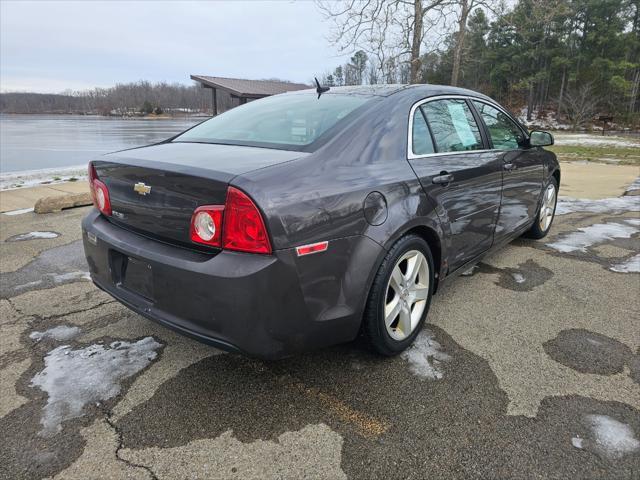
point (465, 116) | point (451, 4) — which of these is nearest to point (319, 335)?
point (465, 116)

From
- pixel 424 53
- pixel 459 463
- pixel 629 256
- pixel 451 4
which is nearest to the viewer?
pixel 459 463

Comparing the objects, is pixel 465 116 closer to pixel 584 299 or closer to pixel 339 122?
pixel 339 122

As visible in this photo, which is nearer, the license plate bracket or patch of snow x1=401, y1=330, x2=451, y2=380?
the license plate bracket

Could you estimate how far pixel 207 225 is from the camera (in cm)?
→ 186

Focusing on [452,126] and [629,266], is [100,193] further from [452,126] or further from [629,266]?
[629,266]

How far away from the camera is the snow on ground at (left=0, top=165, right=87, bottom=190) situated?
9.33 metres

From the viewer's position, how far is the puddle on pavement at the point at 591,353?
2.40 metres

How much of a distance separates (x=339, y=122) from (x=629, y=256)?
3563 millimetres

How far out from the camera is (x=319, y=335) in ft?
6.66

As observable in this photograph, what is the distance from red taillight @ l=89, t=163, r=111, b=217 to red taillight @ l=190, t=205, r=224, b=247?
0.81 m

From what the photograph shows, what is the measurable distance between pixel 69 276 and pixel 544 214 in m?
4.73

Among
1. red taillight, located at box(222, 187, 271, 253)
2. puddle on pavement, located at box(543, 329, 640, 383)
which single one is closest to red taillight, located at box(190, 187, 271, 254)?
red taillight, located at box(222, 187, 271, 253)

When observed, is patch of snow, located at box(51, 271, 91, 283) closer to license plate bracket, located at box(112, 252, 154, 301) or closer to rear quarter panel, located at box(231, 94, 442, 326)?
license plate bracket, located at box(112, 252, 154, 301)

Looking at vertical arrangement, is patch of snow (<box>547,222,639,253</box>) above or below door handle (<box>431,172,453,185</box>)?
below
